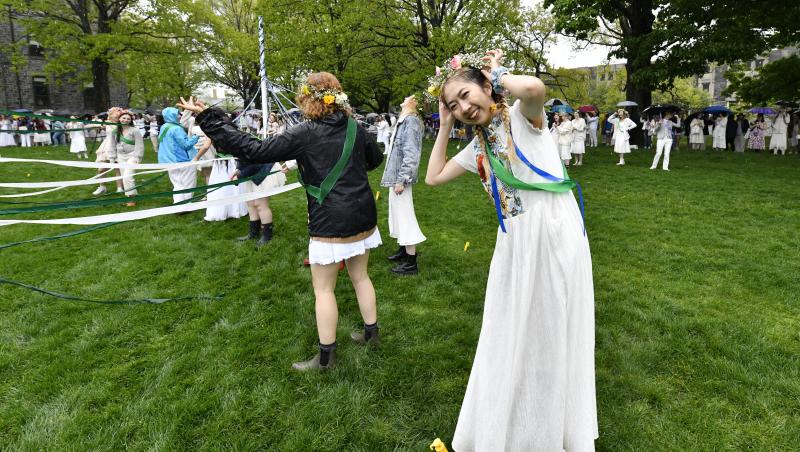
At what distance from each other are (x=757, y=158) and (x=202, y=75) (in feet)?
147

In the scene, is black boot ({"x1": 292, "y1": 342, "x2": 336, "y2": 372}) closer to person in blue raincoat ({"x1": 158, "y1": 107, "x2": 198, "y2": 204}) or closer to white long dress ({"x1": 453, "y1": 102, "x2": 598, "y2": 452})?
white long dress ({"x1": 453, "y1": 102, "x2": 598, "y2": 452})

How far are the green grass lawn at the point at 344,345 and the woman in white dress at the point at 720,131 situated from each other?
17.5 metres

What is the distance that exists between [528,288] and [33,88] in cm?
4783

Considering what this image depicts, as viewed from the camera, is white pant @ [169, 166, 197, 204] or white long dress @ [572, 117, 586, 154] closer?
white pant @ [169, 166, 197, 204]

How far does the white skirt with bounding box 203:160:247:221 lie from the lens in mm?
7951

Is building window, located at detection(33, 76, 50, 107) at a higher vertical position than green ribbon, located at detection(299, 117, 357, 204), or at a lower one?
higher

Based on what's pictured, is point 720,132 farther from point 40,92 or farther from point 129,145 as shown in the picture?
point 40,92

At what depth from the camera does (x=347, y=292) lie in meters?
5.01

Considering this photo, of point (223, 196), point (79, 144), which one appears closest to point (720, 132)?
point (223, 196)

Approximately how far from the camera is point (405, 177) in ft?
17.9

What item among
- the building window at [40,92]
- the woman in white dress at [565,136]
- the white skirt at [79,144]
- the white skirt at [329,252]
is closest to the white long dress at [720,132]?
the woman in white dress at [565,136]

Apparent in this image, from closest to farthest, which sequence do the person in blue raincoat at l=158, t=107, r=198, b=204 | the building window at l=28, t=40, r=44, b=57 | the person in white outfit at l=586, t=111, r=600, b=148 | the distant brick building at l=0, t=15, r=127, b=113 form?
the person in blue raincoat at l=158, t=107, r=198, b=204 → the person in white outfit at l=586, t=111, r=600, b=148 → the distant brick building at l=0, t=15, r=127, b=113 → the building window at l=28, t=40, r=44, b=57

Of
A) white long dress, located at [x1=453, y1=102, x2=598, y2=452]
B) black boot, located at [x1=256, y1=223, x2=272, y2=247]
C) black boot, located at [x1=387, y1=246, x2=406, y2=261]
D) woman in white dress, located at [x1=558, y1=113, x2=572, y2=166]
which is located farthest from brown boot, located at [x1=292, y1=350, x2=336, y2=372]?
woman in white dress, located at [x1=558, y1=113, x2=572, y2=166]

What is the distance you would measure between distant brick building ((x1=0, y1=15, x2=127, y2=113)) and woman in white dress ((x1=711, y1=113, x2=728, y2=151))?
4214 centimetres
